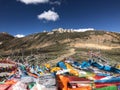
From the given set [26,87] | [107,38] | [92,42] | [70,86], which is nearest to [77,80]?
[70,86]

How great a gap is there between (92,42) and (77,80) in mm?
174436

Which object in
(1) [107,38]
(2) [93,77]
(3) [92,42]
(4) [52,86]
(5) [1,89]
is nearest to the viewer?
(4) [52,86]

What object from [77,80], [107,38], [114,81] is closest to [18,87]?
[77,80]

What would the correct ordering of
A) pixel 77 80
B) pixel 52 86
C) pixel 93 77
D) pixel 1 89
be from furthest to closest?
1. pixel 93 77
2. pixel 77 80
3. pixel 1 89
4. pixel 52 86

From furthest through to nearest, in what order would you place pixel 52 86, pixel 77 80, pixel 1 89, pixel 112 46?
1. pixel 112 46
2. pixel 77 80
3. pixel 1 89
4. pixel 52 86

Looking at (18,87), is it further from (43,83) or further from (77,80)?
(77,80)

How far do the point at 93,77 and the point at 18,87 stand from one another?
3.39 m

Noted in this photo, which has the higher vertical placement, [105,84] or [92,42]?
[92,42]

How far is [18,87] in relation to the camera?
28.3 feet

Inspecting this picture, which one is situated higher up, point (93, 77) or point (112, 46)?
point (112, 46)

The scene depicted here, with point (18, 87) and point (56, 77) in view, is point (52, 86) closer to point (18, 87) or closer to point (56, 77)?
point (56, 77)

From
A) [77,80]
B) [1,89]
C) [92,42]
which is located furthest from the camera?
[92,42]

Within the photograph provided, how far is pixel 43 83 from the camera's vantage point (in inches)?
324

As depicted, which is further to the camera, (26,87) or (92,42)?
(92,42)
